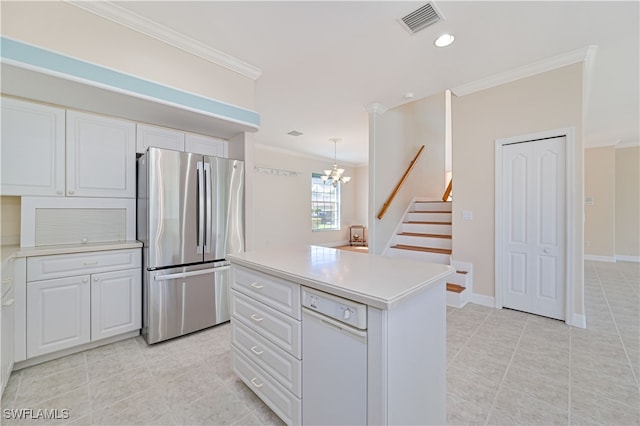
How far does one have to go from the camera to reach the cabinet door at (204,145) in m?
3.06

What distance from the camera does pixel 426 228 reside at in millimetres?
4602

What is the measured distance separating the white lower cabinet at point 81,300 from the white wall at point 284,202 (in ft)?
12.0

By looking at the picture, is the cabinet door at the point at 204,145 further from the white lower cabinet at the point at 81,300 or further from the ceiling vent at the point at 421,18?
the ceiling vent at the point at 421,18

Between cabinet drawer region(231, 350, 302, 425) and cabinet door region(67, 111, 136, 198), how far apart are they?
2095 millimetres

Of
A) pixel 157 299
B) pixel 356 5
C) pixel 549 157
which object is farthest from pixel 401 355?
pixel 549 157

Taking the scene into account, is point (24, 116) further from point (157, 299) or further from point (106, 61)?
point (157, 299)

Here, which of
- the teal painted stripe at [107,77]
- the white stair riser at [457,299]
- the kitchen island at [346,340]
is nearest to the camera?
the kitchen island at [346,340]

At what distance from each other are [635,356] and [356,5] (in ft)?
12.2

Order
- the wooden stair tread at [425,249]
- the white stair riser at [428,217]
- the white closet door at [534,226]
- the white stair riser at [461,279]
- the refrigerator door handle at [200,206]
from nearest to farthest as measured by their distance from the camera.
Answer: the refrigerator door handle at [200,206], the white closet door at [534,226], the white stair riser at [461,279], the wooden stair tread at [425,249], the white stair riser at [428,217]

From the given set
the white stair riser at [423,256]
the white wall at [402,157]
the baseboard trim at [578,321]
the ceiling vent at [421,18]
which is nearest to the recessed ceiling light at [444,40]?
the ceiling vent at [421,18]

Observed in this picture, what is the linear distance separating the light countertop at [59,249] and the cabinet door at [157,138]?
99 cm

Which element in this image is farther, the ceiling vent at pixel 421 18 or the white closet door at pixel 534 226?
the white closet door at pixel 534 226

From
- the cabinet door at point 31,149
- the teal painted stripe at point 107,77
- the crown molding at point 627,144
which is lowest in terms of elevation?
the cabinet door at point 31,149

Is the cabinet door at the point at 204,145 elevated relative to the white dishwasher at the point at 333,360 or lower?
elevated
